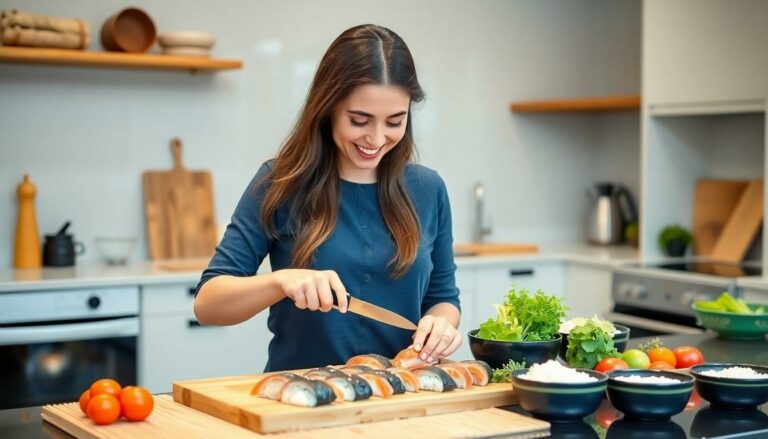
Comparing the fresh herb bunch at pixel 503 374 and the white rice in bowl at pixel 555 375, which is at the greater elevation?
the white rice in bowl at pixel 555 375

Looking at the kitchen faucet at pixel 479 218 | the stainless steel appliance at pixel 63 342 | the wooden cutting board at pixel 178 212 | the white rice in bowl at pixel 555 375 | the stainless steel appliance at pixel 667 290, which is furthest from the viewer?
the kitchen faucet at pixel 479 218

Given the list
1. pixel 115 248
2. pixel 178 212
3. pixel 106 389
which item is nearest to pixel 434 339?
pixel 106 389

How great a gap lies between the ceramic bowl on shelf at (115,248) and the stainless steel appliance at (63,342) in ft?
1.38

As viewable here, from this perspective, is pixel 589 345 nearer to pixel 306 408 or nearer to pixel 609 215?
pixel 306 408

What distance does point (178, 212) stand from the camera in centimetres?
448

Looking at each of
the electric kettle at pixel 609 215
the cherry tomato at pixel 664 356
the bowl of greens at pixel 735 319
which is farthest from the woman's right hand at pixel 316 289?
the electric kettle at pixel 609 215

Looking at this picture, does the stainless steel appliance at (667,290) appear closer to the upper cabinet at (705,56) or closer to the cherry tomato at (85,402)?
the upper cabinet at (705,56)

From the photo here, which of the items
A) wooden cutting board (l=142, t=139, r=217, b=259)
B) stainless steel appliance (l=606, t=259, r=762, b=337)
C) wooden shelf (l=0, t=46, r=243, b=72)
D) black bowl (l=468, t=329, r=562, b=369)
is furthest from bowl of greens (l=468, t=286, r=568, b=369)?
wooden cutting board (l=142, t=139, r=217, b=259)

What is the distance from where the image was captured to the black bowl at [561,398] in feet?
5.90

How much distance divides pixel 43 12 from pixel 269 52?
949mm

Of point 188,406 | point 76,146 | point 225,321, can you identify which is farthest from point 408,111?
point 76,146

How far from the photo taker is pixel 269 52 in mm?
4668

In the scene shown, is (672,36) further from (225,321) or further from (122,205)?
(225,321)

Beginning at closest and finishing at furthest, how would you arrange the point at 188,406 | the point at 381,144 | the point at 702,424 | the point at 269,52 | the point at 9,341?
1. the point at 702,424
2. the point at 188,406
3. the point at 381,144
4. the point at 9,341
5. the point at 269,52
